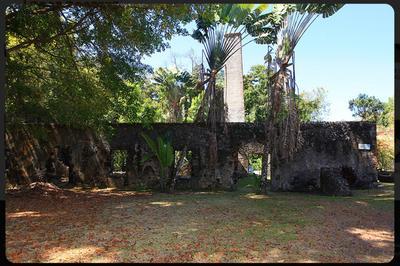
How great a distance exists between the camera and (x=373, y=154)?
12.5 m

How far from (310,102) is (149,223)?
23.8 m

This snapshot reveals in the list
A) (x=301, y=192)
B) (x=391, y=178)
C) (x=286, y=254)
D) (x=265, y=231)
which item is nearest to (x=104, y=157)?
(x=301, y=192)

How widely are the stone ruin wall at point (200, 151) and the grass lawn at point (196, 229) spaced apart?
2437 millimetres

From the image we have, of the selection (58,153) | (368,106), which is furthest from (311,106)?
(58,153)

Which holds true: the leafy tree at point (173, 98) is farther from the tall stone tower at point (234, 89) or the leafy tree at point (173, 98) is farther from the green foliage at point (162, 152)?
the green foliage at point (162, 152)

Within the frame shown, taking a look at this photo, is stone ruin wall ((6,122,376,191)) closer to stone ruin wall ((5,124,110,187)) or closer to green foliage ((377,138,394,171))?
stone ruin wall ((5,124,110,187))

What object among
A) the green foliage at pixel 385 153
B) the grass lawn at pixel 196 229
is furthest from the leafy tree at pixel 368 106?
the grass lawn at pixel 196 229

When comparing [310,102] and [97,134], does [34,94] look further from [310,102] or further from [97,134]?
[310,102]

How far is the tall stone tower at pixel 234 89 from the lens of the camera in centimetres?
2002

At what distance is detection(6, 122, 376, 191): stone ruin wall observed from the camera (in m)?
12.0

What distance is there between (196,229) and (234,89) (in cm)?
1511

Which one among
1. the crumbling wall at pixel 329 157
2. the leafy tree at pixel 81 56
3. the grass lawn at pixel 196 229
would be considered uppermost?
the leafy tree at pixel 81 56

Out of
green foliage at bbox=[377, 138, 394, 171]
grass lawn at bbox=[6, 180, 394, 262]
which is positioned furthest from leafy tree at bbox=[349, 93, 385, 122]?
grass lawn at bbox=[6, 180, 394, 262]

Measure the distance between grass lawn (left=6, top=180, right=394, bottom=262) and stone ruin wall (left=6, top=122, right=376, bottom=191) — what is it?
8.00 feet
